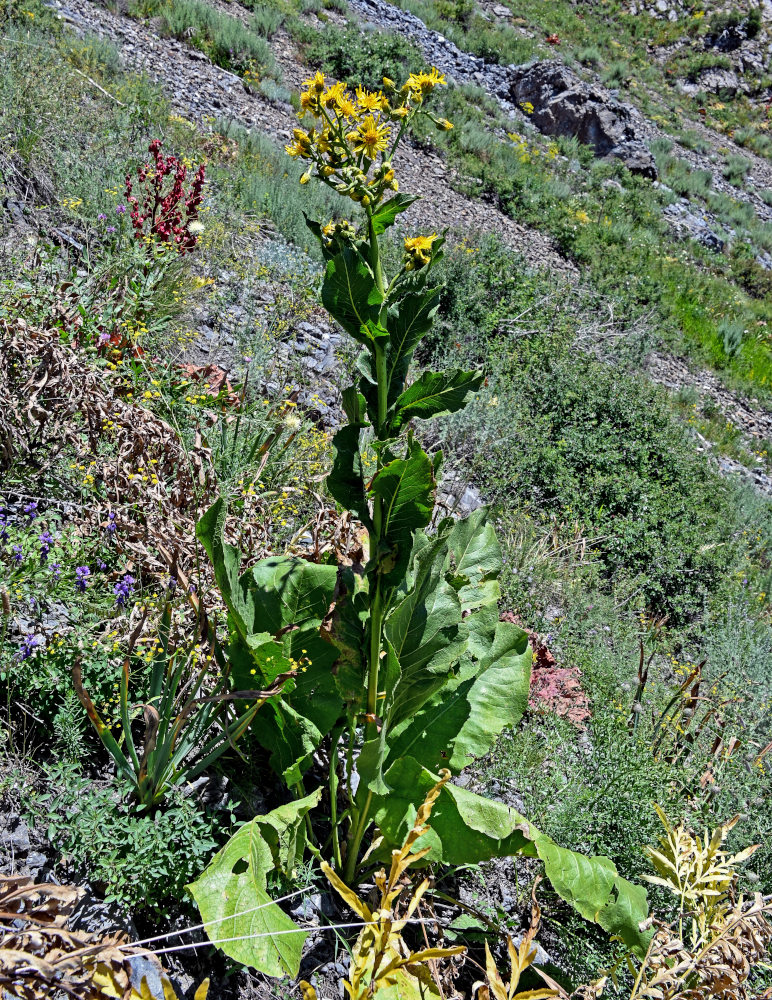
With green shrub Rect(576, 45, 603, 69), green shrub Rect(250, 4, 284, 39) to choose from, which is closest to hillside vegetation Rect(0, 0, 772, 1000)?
green shrub Rect(250, 4, 284, 39)

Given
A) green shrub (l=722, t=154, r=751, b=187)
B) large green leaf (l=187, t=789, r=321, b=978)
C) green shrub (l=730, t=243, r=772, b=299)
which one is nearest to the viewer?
large green leaf (l=187, t=789, r=321, b=978)

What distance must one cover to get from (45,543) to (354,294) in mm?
1365

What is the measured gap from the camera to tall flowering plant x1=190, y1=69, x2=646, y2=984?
177 centimetres

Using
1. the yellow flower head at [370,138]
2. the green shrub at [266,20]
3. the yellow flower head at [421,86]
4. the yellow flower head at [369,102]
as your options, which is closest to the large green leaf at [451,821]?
the yellow flower head at [370,138]

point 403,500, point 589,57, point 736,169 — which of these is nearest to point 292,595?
point 403,500

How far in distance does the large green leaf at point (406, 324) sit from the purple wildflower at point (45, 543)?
128 cm

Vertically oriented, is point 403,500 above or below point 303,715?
above

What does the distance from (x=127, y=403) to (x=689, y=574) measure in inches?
184

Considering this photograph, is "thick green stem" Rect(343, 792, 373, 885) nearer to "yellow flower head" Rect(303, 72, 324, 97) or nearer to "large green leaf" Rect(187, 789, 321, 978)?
"large green leaf" Rect(187, 789, 321, 978)

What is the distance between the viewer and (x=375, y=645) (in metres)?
1.99

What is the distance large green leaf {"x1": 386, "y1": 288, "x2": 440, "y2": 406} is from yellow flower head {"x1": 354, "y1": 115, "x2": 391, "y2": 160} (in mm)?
452

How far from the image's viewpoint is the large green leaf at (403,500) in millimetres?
1729

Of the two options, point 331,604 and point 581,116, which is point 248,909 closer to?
point 331,604

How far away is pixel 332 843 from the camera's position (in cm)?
222
